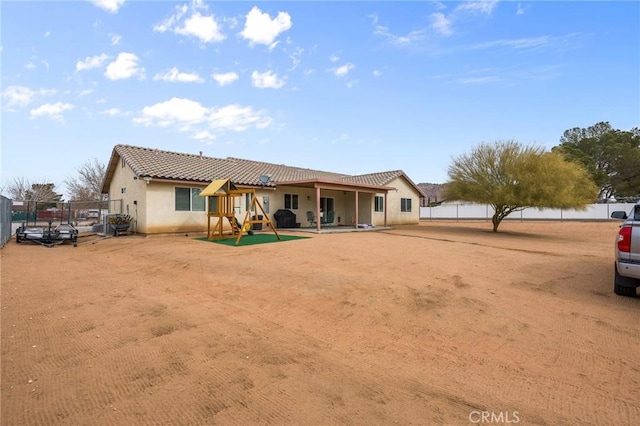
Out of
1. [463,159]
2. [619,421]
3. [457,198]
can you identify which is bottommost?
[619,421]

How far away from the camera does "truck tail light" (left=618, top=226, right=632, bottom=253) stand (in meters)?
5.45

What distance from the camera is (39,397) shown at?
278 centimetres

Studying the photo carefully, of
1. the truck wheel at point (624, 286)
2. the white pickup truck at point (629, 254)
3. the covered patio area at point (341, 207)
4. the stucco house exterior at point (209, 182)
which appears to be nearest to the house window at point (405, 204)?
the stucco house exterior at point (209, 182)

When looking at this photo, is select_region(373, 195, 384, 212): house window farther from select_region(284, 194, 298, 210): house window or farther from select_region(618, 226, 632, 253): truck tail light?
select_region(618, 226, 632, 253): truck tail light

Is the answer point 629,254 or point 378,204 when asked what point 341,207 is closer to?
point 378,204

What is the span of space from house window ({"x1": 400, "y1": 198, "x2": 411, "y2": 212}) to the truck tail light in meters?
19.9

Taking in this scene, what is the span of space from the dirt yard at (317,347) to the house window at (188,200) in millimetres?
8041

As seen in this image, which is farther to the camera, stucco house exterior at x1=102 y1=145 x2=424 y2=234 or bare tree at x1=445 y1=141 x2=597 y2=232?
bare tree at x1=445 y1=141 x2=597 y2=232

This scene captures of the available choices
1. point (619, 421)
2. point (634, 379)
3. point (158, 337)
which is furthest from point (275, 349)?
point (634, 379)

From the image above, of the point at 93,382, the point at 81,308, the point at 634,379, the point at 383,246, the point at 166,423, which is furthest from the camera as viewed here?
the point at 383,246

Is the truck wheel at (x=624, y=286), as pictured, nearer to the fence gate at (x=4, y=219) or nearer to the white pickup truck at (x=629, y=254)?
the white pickup truck at (x=629, y=254)

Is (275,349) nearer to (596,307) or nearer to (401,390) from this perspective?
Result: (401,390)

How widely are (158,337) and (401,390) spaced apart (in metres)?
2.83

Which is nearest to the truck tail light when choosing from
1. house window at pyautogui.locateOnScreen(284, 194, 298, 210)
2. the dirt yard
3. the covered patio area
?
the dirt yard
